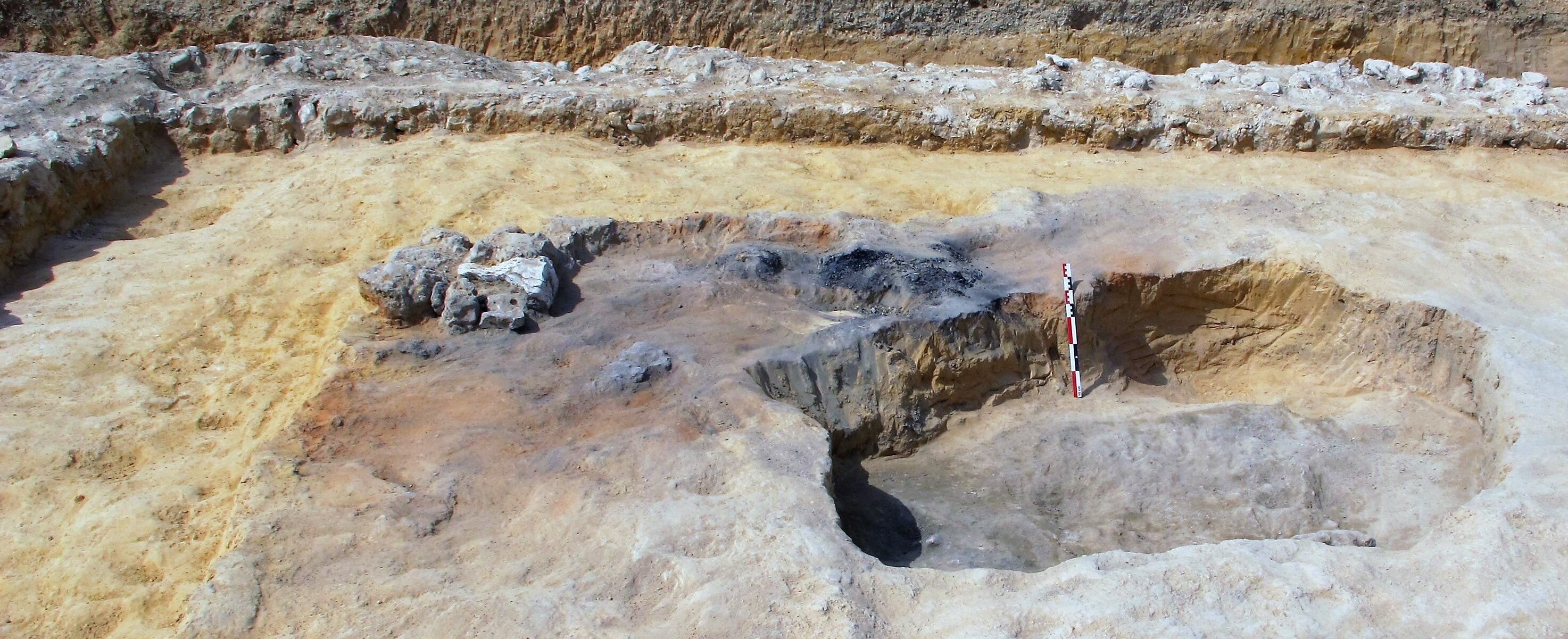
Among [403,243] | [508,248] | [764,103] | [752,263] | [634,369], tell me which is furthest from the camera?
[764,103]

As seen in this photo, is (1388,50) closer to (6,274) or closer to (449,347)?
(449,347)

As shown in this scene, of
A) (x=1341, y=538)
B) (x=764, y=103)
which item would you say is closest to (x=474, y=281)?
(x=764, y=103)

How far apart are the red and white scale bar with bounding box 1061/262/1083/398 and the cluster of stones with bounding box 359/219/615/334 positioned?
8.69ft

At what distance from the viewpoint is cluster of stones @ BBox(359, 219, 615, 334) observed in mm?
5219

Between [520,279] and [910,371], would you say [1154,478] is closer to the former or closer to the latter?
[910,371]

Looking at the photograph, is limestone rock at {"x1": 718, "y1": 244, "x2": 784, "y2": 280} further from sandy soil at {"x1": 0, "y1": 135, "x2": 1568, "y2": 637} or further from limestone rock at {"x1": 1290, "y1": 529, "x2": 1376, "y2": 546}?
limestone rock at {"x1": 1290, "y1": 529, "x2": 1376, "y2": 546}

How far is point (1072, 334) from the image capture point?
5.43 metres

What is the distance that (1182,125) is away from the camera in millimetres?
8023

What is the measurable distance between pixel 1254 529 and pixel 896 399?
1.68 metres

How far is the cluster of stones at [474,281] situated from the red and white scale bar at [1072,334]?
2650mm

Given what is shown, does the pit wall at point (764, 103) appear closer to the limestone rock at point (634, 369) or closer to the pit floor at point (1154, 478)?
the pit floor at point (1154, 478)

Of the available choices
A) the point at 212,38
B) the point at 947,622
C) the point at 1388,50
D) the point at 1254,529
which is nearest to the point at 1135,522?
the point at 1254,529

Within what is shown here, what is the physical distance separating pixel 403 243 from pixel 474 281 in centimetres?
140

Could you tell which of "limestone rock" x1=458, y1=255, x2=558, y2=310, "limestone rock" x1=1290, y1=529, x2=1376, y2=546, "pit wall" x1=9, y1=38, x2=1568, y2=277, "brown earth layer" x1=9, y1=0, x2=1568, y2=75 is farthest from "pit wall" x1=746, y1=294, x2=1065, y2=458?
"brown earth layer" x1=9, y1=0, x2=1568, y2=75
